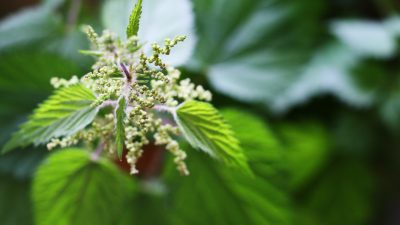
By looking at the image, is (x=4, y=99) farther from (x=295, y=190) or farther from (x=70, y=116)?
(x=295, y=190)

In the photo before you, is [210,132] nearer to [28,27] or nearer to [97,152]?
[97,152]

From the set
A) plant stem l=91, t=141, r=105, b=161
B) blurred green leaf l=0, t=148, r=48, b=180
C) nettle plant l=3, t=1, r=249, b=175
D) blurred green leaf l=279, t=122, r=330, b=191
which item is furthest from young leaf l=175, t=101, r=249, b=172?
blurred green leaf l=279, t=122, r=330, b=191

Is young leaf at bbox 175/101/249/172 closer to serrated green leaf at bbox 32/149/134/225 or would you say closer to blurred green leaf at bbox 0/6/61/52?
serrated green leaf at bbox 32/149/134/225

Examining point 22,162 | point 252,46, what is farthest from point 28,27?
point 252,46

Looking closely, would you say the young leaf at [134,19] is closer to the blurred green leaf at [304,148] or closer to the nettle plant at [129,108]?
the nettle plant at [129,108]

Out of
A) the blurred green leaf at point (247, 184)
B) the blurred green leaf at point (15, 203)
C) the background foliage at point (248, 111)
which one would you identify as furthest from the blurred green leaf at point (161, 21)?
the blurred green leaf at point (15, 203)

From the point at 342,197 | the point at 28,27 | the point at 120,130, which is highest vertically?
the point at 28,27

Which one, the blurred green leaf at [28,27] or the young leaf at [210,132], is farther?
the blurred green leaf at [28,27]
